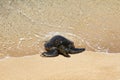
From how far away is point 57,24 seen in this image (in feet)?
22.3

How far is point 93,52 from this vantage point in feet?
19.2

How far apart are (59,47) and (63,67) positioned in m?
0.64

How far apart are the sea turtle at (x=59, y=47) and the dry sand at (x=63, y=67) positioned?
3.9 inches

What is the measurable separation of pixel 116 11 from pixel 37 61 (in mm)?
2456

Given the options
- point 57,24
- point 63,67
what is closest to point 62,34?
point 57,24

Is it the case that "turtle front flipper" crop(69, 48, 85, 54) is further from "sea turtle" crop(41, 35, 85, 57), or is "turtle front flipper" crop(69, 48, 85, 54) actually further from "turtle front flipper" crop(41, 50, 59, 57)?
"turtle front flipper" crop(41, 50, 59, 57)

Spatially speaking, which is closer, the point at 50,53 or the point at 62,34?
the point at 50,53

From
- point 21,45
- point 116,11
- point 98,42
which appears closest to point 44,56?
point 21,45

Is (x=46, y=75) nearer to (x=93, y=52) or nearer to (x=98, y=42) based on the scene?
(x=93, y=52)

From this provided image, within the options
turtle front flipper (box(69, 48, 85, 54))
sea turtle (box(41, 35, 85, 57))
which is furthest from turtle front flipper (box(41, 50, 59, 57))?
turtle front flipper (box(69, 48, 85, 54))

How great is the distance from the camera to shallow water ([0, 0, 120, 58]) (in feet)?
20.2

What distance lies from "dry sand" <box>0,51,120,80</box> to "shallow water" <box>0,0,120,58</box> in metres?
0.47

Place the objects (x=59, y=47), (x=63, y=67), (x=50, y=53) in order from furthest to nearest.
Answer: (x=59, y=47) → (x=50, y=53) → (x=63, y=67)

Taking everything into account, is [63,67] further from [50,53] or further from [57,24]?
[57,24]
